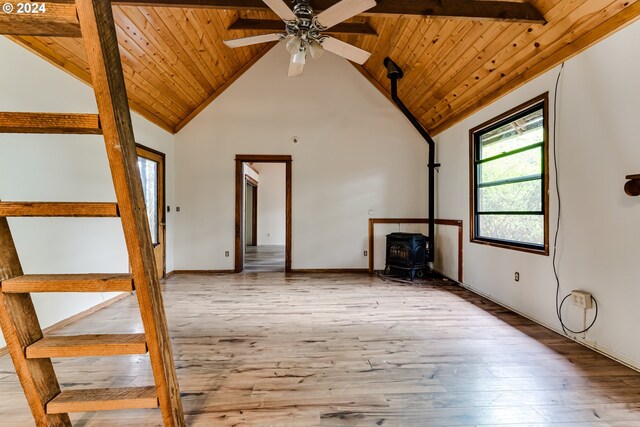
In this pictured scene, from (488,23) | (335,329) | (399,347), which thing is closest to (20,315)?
(335,329)

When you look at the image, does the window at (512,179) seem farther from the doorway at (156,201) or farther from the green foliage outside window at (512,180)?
the doorway at (156,201)

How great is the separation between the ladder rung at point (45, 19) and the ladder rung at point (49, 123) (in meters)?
0.30

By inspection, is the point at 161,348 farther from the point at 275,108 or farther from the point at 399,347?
the point at 275,108

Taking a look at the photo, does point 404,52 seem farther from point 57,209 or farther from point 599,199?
point 57,209

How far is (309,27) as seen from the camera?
7.82 feet

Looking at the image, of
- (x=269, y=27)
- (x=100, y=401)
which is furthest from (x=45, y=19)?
(x=269, y=27)

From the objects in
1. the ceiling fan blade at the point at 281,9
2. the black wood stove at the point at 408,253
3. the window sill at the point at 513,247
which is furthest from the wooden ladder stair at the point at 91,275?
the black wood stove at the point at 408,253

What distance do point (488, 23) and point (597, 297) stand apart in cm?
268

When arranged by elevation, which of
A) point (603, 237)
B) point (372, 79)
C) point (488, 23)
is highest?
point (372, 79)

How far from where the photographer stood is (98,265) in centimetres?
315

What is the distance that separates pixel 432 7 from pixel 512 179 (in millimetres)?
2009

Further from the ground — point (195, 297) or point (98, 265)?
point (98, 265)

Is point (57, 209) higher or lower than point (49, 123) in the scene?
lower

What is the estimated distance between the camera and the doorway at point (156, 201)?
4336mm
